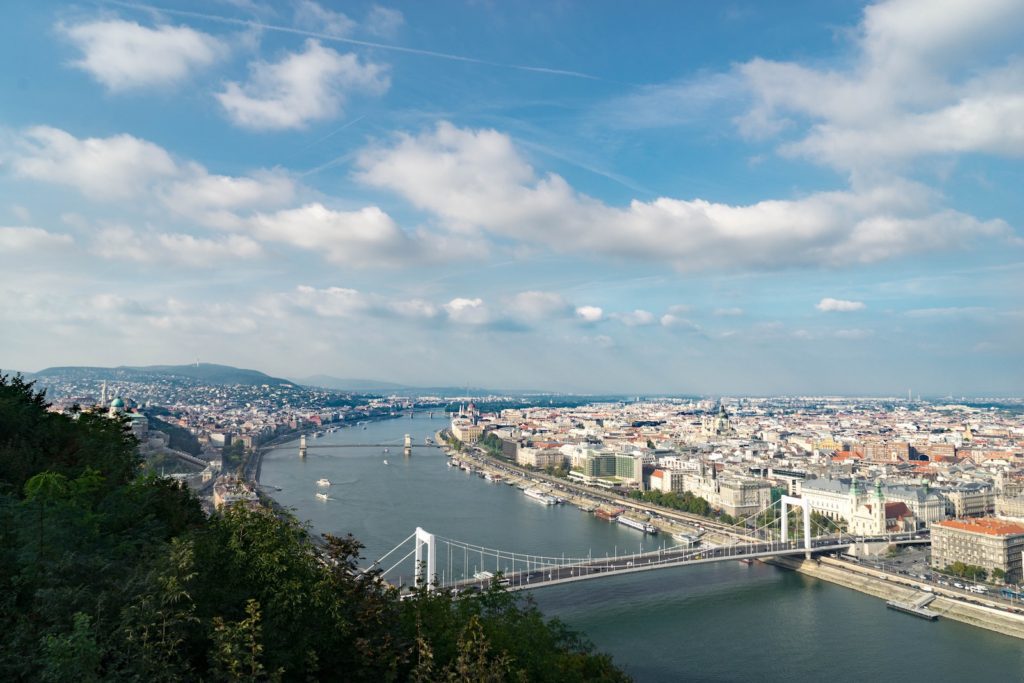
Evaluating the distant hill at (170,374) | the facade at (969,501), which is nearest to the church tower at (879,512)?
the facade at (969,501)

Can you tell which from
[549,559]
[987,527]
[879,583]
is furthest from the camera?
[549,559]

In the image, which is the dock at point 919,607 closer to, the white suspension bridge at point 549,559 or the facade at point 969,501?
the white suspension bridge at point 549,559

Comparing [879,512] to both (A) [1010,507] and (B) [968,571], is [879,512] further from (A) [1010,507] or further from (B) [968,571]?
(B) [968,571]

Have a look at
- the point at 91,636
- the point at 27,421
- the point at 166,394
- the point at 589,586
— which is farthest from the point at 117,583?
the point at 166,394

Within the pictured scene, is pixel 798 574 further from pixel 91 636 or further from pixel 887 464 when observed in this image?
pixel 887 464

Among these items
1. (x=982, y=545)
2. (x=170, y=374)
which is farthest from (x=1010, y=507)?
(x=170, y=374)

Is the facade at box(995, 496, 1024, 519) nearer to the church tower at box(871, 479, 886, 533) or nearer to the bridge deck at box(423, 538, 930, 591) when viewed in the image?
the church tower at box(871, 479, 886, 533)

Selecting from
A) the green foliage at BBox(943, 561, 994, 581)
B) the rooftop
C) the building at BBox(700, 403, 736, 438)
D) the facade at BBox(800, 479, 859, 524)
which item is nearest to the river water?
the green foliage at BBox(943, 561, 994, 581)
